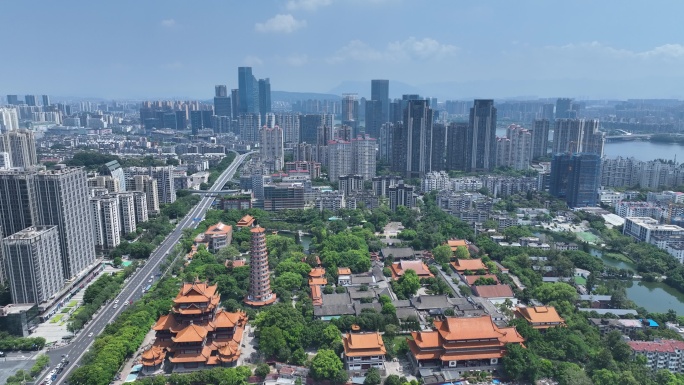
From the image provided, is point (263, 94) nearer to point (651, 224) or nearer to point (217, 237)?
point (217, 237)

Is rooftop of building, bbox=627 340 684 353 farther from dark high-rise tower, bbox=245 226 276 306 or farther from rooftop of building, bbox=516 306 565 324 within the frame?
dark high-rise tower, bbox=245 226 276 306

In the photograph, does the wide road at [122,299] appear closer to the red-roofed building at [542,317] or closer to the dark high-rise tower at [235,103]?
the red-roofed building at [542,317]

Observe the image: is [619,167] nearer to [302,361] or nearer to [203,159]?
[302,361]

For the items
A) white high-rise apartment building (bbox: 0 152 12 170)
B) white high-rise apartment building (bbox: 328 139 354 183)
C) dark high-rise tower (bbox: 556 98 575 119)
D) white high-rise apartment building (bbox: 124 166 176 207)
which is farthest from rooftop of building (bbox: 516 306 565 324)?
dark high-rise tower (bbox: 556 98 575 119)

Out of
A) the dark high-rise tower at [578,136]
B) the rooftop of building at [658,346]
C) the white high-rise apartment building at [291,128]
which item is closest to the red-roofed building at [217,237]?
the rooftop of building at [658,346]

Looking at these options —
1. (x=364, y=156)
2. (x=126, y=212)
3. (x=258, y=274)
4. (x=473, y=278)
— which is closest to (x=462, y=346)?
(x=473, y=278)
